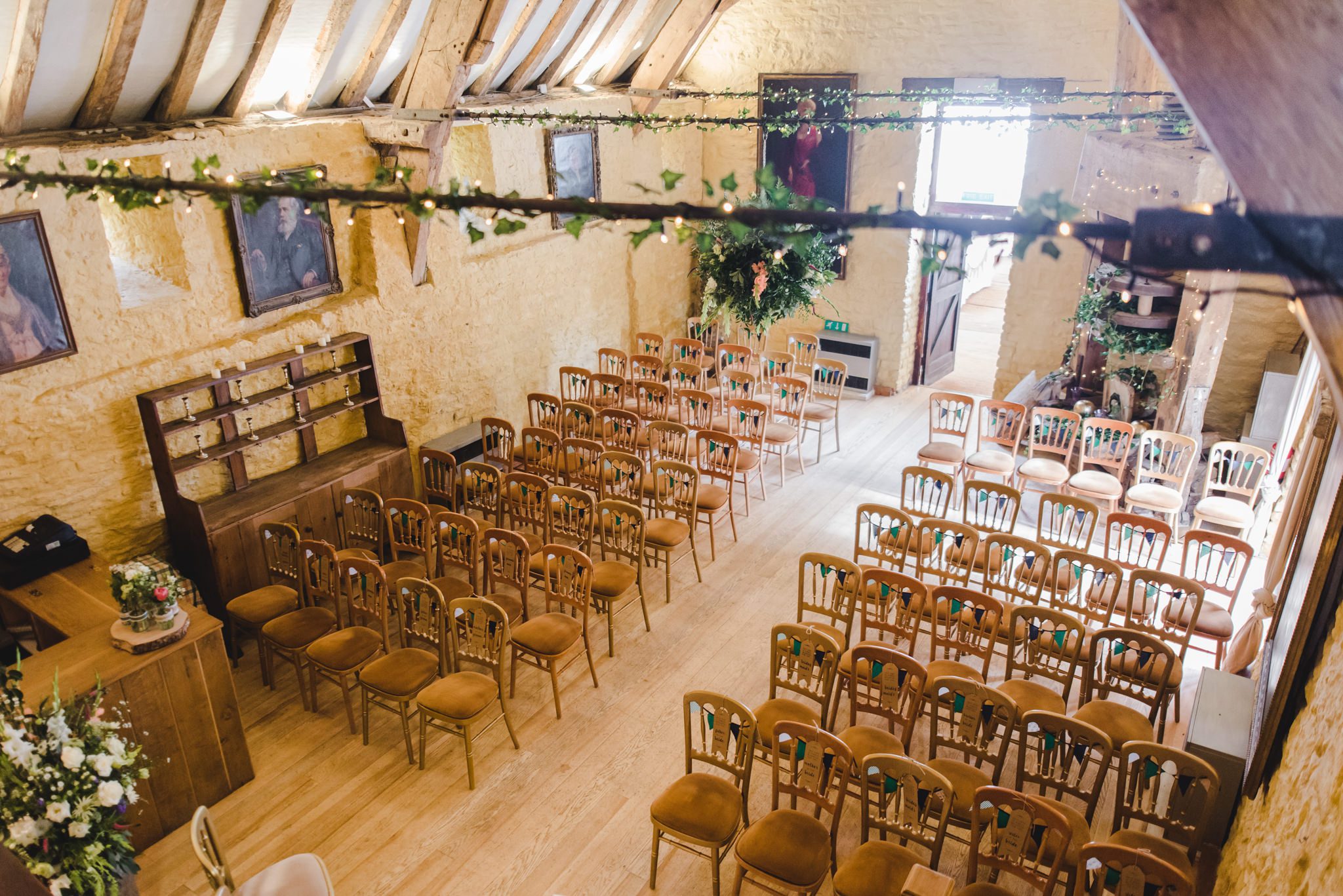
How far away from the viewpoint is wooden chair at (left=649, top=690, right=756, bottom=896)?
4.27 metres

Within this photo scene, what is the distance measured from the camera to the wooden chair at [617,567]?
6.28 meters

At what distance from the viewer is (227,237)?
6859 millimetres

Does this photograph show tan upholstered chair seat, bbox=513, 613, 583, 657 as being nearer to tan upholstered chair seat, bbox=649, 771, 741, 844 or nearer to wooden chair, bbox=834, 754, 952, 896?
tan upholstered chair seat, bbox=649, 771, 741, 844

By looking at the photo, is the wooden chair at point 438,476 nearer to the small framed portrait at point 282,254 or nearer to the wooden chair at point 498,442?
the wooden chair at point 498,442

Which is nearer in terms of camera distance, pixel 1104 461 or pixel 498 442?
pixel 1104 461

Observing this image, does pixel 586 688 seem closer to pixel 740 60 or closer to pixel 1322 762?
pixel 1322 762

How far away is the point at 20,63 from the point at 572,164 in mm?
5466

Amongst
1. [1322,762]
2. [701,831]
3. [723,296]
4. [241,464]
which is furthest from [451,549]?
[1322,762]

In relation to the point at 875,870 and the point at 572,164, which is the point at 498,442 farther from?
→ the point at 875,870

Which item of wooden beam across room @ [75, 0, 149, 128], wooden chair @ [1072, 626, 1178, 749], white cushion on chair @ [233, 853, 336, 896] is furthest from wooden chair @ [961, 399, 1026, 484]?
wooden beam across room @ [75, 0, 149, 128]

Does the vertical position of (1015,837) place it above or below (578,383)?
below

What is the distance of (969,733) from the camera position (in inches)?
180

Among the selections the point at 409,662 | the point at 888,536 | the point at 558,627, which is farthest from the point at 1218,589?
the point at 409,662

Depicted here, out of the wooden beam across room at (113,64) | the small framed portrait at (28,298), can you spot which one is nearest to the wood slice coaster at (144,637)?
the small framed portrait at (28,298)
